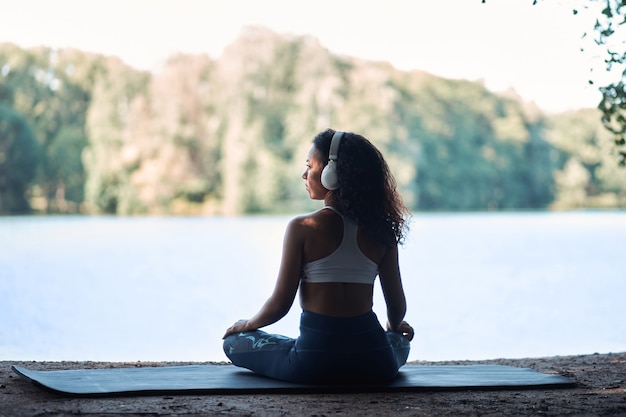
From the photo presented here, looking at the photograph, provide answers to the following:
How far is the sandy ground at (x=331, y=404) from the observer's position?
2.70 m

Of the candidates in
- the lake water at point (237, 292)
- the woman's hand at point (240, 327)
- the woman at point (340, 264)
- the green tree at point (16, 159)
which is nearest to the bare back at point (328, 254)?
the woman at point (340, 264)

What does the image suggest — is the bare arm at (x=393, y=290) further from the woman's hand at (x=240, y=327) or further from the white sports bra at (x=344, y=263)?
the woman's hand at (x=240, y=327)

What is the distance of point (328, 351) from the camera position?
302 cm

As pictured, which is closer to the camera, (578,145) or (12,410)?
(12,410)

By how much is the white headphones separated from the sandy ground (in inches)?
28.7

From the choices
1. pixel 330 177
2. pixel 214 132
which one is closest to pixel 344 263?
pixel 330 177

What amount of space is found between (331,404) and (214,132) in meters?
28.8

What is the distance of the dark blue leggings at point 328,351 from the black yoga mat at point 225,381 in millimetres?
40

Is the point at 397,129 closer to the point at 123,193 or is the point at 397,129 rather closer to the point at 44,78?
the point at 123,193

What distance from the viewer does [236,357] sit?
3.29 metres

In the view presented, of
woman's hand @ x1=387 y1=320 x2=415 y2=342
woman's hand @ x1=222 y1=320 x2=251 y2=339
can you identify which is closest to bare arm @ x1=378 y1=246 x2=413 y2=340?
woman's hand @ x1=387 y1=320 x2=415 y2=342

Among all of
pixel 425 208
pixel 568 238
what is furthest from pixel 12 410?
pixel 425 208

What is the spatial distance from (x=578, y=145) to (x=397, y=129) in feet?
30.5

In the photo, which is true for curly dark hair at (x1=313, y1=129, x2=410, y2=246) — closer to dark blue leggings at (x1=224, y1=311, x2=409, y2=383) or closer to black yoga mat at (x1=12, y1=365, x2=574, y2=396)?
dark blue leggings at (x1=224, y1=311, x2=409, y2=383)
